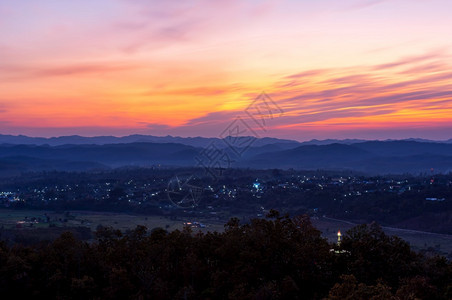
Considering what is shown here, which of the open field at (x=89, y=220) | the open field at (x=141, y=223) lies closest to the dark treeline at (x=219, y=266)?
the open field at (x=141, y=223)

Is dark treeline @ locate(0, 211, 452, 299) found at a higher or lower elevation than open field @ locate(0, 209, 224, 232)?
higher

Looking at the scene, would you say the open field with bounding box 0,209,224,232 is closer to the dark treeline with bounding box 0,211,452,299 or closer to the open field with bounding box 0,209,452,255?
the open field with bounding box 0,209,452,255

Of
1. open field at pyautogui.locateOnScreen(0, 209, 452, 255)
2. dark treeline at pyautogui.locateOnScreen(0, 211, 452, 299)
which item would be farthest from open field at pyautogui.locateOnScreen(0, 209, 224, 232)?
dark treeline at pyautogui.locateOnScreen(0, 211, 452, 299)

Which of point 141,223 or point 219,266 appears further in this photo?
point 141,223

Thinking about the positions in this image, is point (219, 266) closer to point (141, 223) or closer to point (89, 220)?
point (141, 223)

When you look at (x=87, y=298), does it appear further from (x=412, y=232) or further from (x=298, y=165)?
(x=298, y=165)

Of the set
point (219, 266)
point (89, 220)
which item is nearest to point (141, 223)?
point (89, 220)

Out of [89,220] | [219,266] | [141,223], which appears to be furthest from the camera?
[89,220]

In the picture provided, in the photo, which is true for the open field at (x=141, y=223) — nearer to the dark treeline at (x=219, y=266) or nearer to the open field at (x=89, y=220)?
the open field at (x=89, y=220)

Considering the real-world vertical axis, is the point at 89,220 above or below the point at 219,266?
below
